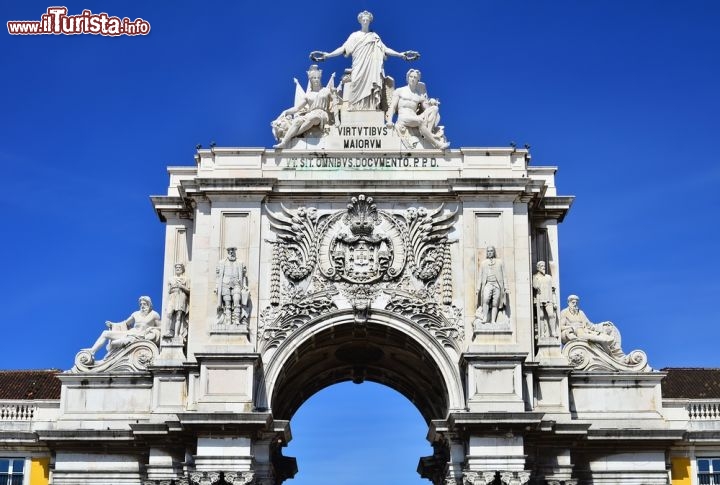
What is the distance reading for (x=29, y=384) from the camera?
52.5 m

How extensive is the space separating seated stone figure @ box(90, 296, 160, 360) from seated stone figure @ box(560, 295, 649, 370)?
12.0 meters

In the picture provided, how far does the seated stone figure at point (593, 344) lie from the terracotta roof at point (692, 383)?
5484mm

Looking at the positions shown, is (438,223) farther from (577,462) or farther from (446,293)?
(577,462)

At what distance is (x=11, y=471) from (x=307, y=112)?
544 inches

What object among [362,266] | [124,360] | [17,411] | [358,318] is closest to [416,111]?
[362,266]

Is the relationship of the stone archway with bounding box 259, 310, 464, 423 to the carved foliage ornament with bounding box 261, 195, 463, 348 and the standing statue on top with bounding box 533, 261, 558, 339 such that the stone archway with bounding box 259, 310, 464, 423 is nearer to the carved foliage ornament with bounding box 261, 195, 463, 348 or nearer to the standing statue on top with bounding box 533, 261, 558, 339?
the carved foliage ornament with bounding box 261, 195, 463, 348

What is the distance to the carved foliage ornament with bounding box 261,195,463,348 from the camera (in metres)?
45.2

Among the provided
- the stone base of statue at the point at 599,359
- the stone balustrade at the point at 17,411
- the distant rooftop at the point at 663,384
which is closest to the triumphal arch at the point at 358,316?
the stone base of statue at the point at 599,359

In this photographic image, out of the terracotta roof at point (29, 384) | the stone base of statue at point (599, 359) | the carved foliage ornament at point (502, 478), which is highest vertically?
the terracotta roof at point (29, 384)

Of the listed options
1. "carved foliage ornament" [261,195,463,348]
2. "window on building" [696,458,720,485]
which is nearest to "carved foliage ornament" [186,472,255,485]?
"carved foliage ornament" [261,195,463,348]

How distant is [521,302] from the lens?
45281 millimetres

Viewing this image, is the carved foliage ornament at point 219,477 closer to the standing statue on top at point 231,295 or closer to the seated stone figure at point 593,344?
the standing statue on top at point 231,295

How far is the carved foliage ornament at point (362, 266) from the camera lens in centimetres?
4519

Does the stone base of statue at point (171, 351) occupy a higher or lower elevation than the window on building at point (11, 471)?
higher
